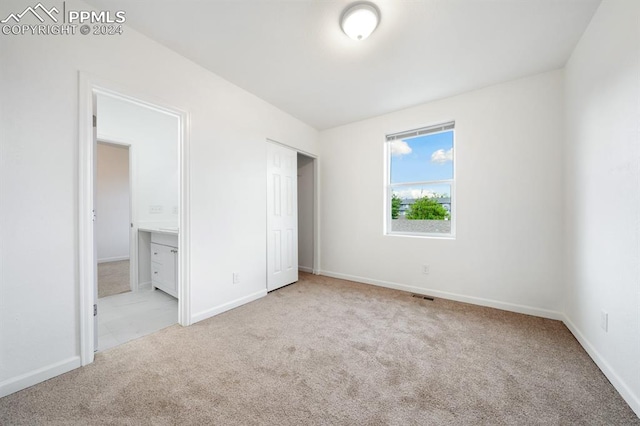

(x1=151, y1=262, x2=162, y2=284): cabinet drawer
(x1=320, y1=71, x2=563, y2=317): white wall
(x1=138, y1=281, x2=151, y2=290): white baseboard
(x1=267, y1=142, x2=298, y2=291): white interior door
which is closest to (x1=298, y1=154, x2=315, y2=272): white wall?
(x1=267, y1=142, x2=298, y2=291): white interior door

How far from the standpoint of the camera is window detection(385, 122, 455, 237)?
314cm

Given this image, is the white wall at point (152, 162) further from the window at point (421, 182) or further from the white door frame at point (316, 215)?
the window at point (421, 182)

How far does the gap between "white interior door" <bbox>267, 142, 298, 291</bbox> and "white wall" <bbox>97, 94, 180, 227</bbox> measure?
1453 mm

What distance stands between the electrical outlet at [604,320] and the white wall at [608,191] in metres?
0.03

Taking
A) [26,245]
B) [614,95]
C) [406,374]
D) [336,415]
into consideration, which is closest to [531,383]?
[406,374]

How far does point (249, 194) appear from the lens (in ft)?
9.73

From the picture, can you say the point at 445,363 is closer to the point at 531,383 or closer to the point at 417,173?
the point at 531,383

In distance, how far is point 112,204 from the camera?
17.9 feet

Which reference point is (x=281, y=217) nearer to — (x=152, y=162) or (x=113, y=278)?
(x=152, y=162)

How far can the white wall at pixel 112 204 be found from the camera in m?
5.26

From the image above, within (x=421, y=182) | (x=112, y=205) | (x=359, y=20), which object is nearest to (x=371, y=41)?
(x=359, y=20)

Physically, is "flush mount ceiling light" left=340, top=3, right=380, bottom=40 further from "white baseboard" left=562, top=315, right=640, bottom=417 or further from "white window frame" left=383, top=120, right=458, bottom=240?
"white baseboard" left=562, top=315, right=640, bottom=417

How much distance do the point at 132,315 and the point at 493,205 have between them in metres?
4.21

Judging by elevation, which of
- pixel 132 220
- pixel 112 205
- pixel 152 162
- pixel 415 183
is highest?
pixel 152 162
